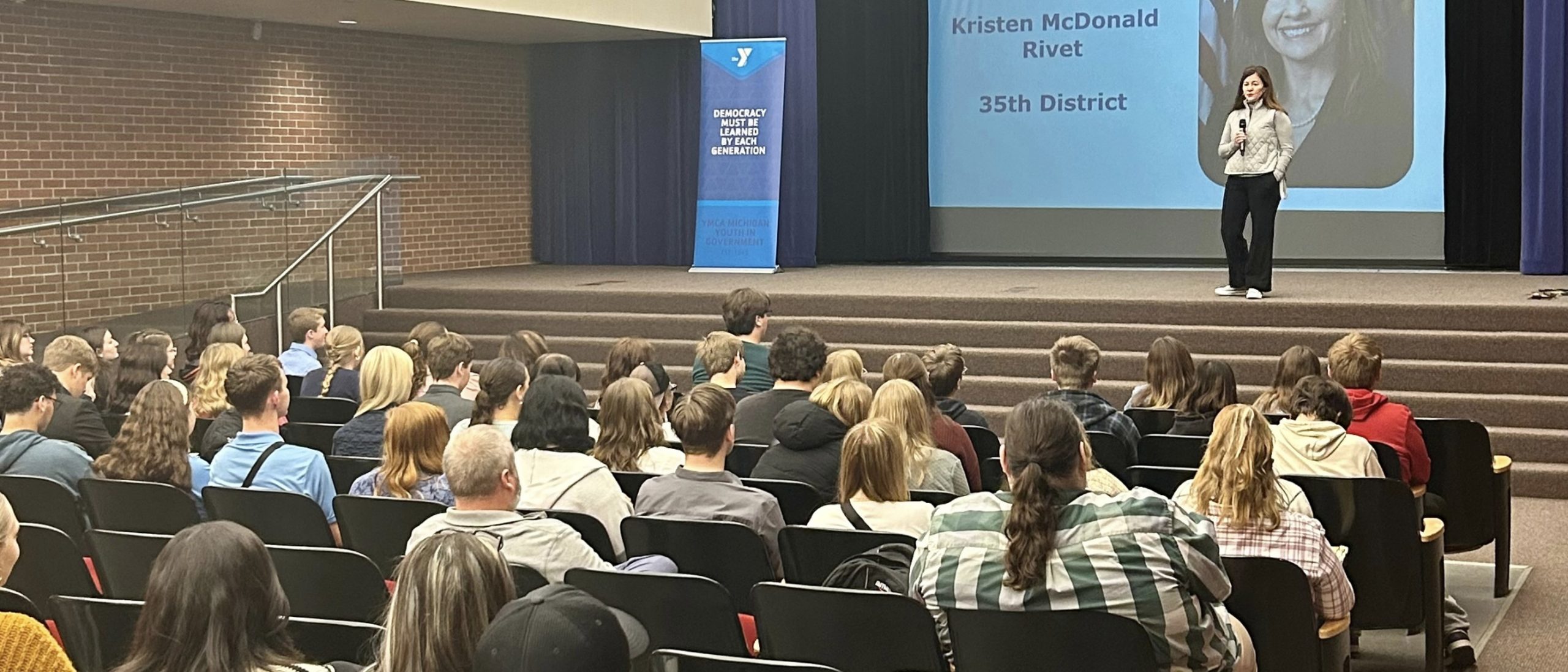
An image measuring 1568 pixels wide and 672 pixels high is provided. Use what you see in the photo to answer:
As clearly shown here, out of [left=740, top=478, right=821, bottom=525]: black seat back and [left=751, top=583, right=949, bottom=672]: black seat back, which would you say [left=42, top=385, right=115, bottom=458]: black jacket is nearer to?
[left=740, top=478, right=821, bottom=525]: black seat back

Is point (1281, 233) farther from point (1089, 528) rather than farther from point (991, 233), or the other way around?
point (1089, 528)

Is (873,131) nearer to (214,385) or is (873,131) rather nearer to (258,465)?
(214,385)

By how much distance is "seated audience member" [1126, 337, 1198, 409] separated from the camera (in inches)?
246

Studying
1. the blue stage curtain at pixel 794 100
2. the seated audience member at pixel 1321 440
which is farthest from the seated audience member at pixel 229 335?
the blue stage curtain at pixel 794 100

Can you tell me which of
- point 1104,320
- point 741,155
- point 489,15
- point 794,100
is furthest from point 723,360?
point 794,100

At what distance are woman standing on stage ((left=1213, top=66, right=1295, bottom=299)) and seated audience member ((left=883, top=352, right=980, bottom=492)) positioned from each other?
462cm

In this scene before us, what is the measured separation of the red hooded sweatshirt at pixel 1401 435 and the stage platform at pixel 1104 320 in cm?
271

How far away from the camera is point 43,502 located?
16.1 ft

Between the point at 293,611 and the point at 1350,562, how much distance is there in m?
2.96

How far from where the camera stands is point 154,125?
446 inches

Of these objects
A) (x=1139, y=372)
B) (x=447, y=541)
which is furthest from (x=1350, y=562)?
(x=1139, y=372)

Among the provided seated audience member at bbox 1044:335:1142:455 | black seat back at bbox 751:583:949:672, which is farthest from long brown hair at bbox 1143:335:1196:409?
black seat back at bbox 751:583:949:672

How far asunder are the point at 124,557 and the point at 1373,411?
399 centimetres

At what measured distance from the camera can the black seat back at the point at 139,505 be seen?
15.6ft
